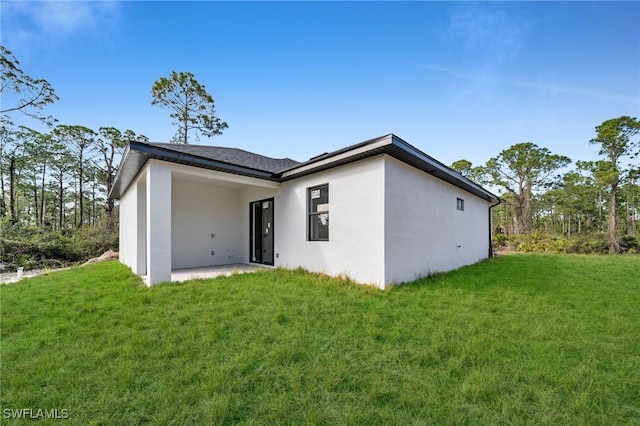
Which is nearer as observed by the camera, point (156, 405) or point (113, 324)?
point (156, 405)

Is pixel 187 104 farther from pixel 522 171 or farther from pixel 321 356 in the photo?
pixel 522 171

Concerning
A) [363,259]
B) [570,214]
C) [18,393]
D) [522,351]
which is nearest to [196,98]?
[363,259]

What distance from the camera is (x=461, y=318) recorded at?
12.6 feet

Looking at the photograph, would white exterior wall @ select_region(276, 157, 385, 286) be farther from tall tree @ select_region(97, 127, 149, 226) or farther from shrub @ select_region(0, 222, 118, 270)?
tall tree @ select_region(97, 127, 149, 226)

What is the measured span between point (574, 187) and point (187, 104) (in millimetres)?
30415

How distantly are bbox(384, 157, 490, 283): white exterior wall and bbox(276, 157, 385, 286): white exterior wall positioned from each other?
238mm

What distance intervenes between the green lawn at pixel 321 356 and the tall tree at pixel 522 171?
19223mm

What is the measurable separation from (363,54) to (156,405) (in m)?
9.77

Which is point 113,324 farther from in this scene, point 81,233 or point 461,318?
point 81,233

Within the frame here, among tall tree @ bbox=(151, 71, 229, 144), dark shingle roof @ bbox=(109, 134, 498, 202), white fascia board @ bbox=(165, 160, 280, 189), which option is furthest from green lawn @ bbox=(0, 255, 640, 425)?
tall tree @ bbox=(151, 71, 229, 144)

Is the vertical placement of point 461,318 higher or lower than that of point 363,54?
lower

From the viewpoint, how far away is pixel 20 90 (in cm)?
1305

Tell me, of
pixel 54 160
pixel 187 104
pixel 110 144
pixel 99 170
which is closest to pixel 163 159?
pixel 187 104

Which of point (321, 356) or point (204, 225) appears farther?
point (204, 225)
